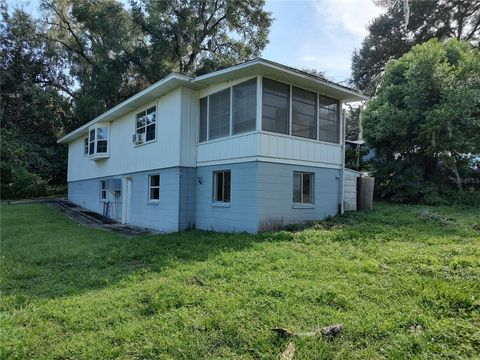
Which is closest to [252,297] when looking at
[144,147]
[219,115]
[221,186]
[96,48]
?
[221,186]

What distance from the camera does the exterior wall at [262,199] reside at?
9219 millimetres

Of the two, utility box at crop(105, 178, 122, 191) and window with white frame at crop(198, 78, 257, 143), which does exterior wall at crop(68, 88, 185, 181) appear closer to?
utility box at crop(105, 178, 122, 191)

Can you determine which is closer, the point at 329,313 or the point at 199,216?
the point at 329,313

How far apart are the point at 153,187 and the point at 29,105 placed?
63.8ft

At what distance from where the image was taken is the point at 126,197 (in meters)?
14.9

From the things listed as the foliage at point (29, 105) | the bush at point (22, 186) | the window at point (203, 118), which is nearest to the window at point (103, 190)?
the window at point (203, 118)

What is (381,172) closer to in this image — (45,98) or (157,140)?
(157,140)

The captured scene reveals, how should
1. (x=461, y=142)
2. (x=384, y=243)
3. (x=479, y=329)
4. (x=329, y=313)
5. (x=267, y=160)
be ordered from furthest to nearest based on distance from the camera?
(x=461, y=142) < (x=267, y=160) < (x=384, y=243) < (x=329, y=313) < (x=479, y=329)

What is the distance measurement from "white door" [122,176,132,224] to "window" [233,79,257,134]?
6518mm

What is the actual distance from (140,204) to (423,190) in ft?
35.2

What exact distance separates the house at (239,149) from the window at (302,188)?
0.03 metres

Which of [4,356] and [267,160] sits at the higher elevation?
[267,160]

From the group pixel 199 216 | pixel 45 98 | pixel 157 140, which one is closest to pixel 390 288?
pixel 199 216

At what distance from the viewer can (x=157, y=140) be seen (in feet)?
41.0
